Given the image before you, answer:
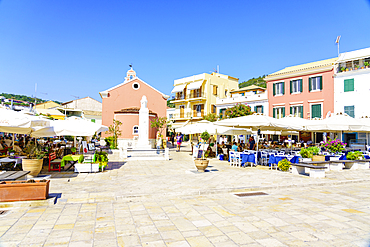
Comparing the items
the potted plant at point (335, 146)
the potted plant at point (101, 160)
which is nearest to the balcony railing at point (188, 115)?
the potted plant at point (335, 146)

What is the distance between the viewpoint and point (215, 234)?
169 inches

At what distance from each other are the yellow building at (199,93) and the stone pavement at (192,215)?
3073 centimetres

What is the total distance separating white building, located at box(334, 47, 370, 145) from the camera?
23.0 metres

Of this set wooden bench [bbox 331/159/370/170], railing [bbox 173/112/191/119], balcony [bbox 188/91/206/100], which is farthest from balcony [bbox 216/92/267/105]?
wooden bench [bbox 331/159/370/170]

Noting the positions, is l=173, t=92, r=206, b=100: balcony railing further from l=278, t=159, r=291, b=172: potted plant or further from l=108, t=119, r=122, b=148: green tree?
l=278, t=159, r=291, b=172: potted plant

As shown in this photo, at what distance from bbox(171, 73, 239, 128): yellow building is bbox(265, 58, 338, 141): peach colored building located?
437 inches

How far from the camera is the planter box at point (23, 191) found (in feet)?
18.4

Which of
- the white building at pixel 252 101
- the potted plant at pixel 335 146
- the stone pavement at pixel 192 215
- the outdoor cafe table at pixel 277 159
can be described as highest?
the white building at pixel 252 101

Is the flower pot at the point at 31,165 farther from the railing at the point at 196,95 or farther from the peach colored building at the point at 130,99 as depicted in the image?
the railing at the point at 196,95

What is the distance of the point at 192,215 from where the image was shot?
5.30m

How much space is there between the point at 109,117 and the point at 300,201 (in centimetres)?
2777

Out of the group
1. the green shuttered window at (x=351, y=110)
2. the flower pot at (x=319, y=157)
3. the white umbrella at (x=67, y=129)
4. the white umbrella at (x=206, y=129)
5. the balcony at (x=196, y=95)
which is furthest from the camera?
the balcony at (x=196, y=95)

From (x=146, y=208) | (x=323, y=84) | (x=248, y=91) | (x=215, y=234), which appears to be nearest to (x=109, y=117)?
(x=248, y=91)

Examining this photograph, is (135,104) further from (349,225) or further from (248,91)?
(349,225)
